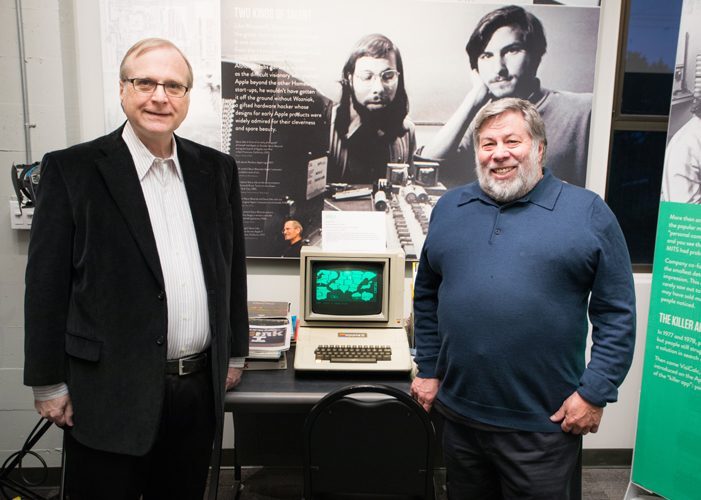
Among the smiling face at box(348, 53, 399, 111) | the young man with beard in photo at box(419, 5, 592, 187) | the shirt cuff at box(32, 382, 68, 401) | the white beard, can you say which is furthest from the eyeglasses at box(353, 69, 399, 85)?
the shirt cuff at box(32, 382, 68, 401)

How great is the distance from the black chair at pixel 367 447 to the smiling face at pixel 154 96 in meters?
0.83

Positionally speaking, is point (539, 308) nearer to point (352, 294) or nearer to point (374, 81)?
point (352, 294)

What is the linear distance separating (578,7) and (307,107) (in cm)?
127

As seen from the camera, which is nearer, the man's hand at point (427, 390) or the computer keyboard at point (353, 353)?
the man's hand at point (427, 390)

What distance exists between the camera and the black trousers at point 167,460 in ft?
4.48

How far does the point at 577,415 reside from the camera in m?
1.36

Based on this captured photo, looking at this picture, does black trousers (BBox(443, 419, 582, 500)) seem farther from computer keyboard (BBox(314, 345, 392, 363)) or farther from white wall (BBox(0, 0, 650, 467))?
white wall (BBox(0, 0, 650, 467))

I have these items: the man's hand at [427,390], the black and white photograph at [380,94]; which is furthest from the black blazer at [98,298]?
the black and white photograph at [380,94]

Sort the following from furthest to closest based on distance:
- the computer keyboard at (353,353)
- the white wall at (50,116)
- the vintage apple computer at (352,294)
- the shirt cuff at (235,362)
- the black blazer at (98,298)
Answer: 1. the white wall at (50,116)
2. the vintage apple computer at (352,294)
3. the computer keyboard at (353,353)
4. the shirt cuff at (235,362)
5. the black blazer at (98,298)

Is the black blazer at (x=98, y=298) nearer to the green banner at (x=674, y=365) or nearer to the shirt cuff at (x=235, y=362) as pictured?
the shirt cuff at (x=235, y=362)

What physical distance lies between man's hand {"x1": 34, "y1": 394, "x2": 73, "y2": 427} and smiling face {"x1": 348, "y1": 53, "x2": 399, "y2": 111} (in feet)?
5.40

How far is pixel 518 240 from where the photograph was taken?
4.55 ft

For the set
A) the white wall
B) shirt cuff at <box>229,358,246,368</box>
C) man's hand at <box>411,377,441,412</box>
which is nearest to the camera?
man's hand at <box>411,377,441,412</box>

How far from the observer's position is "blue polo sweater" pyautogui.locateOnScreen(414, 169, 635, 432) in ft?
4.46
